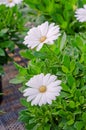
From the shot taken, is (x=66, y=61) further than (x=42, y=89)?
Yes

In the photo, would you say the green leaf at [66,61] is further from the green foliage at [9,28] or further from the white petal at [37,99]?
the green foliage at [9,28]

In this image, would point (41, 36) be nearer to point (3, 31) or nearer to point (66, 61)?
point (66, 61)

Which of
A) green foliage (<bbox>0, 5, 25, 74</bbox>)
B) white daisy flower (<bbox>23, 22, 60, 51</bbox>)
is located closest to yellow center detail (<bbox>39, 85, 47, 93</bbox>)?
white daisy flower (<bbox>23, 22, 60, 51</bbox>)

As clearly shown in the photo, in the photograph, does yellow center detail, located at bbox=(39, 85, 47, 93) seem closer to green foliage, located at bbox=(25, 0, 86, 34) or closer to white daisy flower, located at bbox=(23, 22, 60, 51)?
white daisy flower, located at bbox=(23, 22, 60, 51)

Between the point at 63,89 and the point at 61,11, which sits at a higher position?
the point at 61,11

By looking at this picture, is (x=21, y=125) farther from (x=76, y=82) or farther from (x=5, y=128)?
(x=76, y=82)

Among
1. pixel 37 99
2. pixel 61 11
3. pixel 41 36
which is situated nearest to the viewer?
pixel 37 99

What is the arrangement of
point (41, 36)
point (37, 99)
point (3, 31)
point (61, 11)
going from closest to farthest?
point (37, 99) → point (41, 36) → point (3, 31) → point (61, 11)

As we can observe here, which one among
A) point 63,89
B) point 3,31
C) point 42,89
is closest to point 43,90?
point 42,89
